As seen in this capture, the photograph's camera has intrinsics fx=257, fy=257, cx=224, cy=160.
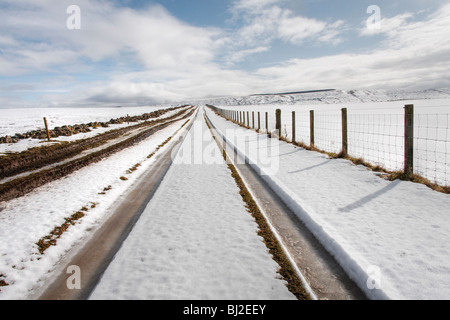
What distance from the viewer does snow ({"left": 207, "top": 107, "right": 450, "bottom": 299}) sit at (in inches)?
105

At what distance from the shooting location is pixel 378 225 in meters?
3.86

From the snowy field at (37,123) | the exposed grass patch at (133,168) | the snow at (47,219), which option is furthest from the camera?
the snowy field at (37,123)

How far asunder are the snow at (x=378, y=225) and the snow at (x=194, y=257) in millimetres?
938

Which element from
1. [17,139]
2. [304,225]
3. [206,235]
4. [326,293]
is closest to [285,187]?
[304,225]

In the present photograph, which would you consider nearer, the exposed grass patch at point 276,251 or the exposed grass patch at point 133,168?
the exposed grass patch at point 276,251

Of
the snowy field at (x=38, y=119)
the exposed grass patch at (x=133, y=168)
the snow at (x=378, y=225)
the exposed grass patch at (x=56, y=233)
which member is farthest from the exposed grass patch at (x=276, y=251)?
the snowy field at (x=38, y=119)

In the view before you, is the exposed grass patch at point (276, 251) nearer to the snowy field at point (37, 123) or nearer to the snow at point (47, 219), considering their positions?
the snow at point (47, 219)

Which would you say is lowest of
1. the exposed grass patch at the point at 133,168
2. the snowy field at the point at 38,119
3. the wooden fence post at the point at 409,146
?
the exposed grass patch at the point at 133,168

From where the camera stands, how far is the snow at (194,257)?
2.61 metres

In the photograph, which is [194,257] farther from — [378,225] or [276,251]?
[378,225]

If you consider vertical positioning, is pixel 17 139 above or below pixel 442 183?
above

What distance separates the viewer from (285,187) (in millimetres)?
5789

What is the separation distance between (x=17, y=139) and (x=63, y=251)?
15.8 meters
